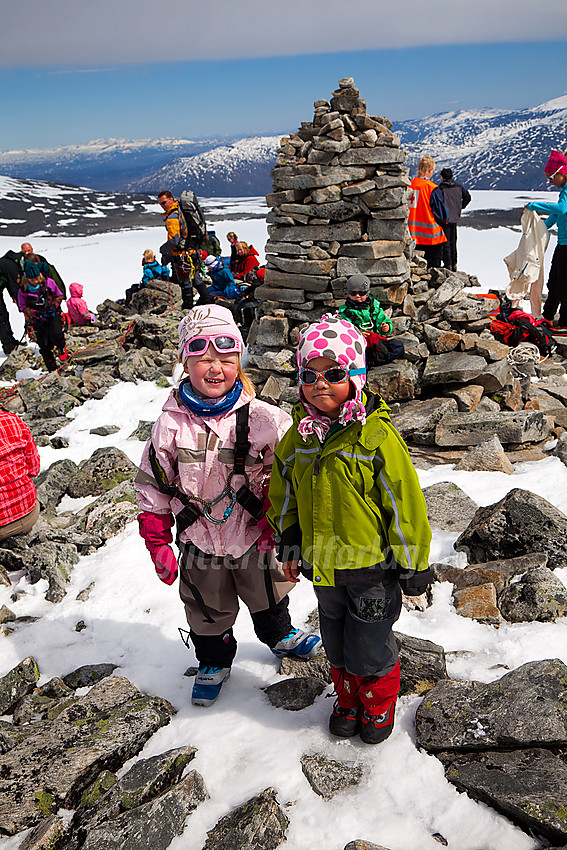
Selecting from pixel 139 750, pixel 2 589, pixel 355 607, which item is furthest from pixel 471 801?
pixel 2 589

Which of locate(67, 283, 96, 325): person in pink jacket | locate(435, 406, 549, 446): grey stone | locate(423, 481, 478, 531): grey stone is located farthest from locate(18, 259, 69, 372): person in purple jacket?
locate(423, 481, 478, 531): grey stone

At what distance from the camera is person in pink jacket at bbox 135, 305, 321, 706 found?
2875mm

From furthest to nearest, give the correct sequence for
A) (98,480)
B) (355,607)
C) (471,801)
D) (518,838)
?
(98,480)
(355,607)
(471,801)
(518,838)

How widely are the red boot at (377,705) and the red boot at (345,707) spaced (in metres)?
0.08

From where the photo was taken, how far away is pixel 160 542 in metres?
3.02

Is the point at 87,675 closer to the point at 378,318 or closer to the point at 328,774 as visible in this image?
the point at 328,774

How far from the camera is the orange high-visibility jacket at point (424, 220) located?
1052cm

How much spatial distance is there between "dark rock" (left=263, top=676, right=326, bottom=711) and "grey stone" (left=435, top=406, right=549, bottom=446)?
408cm

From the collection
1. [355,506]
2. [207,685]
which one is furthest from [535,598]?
[207,685]

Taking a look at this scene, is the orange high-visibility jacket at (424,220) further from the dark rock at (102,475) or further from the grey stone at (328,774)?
the grey stone at (328,774)

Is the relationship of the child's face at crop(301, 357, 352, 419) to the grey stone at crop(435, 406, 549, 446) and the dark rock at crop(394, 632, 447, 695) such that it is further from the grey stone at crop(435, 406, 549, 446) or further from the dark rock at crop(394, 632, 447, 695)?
the grey stone at crop(435, 406, 549, 446)

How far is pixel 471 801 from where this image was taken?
7.26 ft

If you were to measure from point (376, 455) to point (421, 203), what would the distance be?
31.5 ft

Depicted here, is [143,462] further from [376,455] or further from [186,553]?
[376,455]
